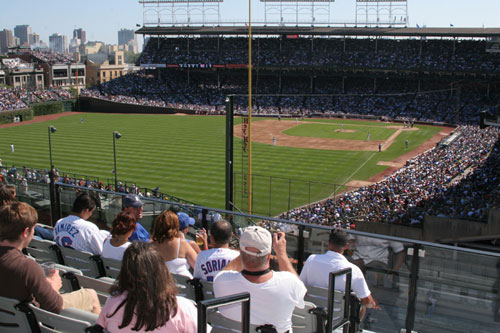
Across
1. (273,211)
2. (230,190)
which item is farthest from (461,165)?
(230,190)

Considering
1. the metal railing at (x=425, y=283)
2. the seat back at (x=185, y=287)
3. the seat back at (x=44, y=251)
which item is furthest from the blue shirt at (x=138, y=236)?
the metal railing at (x=425, y=283)

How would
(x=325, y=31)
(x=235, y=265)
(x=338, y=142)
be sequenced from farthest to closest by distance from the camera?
(x=325, y=31), (x=338, y=142), (x=235, y=265)

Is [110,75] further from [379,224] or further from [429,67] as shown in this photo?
[379,224]

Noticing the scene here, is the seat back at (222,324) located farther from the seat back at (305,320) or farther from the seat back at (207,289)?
the seat back at (207,289)

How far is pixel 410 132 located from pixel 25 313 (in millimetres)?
48760

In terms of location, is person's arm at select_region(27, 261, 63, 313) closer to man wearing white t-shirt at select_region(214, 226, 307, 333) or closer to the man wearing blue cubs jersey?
man wearing white t-shirt at select_region(214, 226, 307, 333)

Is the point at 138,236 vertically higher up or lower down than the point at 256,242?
lower down

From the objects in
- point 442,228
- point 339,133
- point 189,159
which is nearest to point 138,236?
point 442,228

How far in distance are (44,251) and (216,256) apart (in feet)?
6.87

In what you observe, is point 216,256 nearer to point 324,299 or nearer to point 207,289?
point 207,289

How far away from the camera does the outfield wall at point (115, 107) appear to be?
6338 centimetres

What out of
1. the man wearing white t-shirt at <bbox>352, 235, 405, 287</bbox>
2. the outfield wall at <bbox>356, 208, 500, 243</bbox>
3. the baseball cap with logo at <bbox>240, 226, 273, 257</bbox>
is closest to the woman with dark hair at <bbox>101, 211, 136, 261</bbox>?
the baseball cap with logo at <bbox>240, 226, 273, 257</bbox>

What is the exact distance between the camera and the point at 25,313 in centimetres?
338

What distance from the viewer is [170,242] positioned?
4781 mm
